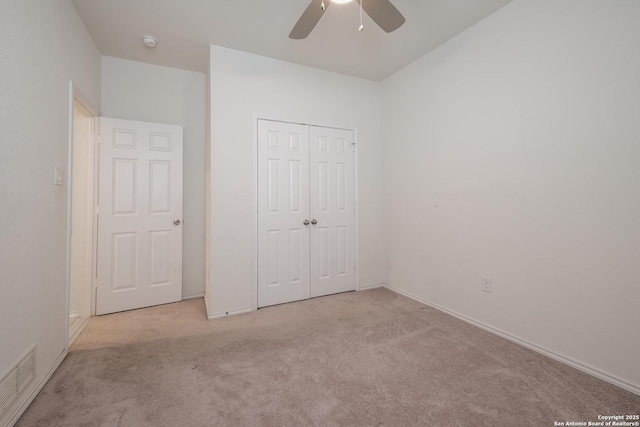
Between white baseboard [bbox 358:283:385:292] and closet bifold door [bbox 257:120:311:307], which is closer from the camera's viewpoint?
closet bifold door [bbox 257:120:311:307]

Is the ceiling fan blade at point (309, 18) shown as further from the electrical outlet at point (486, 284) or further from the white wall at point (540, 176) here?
the electrical outlet at point (486, 284)

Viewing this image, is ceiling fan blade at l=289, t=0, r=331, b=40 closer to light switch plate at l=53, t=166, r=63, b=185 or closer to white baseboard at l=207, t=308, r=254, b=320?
light switch plate at l=53, t=166, r=63, b=185

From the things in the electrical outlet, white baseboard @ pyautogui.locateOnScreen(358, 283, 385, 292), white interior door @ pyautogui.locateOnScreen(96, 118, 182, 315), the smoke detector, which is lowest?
white baseboard @ pyautogui.locateOnScreen(358, 283, 385, 292)

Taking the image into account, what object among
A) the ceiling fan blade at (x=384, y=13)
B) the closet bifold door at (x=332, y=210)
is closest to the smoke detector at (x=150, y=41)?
the closet bifold door at (x=332, y=210)

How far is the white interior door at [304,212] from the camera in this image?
9.53 ft

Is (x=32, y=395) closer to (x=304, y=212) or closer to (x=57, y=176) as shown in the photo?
(x=57, y=176)

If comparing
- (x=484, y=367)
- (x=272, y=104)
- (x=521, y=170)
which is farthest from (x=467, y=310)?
(x=272, y=104)

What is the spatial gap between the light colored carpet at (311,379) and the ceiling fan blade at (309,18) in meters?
2.31

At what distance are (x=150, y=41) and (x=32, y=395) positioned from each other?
9.62 feet

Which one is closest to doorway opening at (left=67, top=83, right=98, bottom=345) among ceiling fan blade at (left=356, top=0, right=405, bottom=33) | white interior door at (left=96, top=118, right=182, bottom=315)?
white interior door at (left=96, top=118, right=182, bottom=315)

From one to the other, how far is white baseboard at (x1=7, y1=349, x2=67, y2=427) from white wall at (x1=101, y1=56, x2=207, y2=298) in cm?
137

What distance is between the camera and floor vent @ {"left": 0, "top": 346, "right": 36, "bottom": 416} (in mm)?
1299

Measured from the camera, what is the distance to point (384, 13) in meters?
1.63

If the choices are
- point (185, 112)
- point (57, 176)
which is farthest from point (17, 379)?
point (185, 112)
